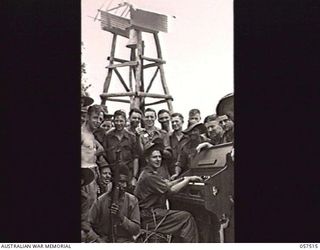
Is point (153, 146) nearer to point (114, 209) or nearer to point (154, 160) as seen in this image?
point (154, 160)

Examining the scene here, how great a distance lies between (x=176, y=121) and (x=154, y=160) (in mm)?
361

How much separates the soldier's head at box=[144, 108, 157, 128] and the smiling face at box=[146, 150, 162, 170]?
23 cm

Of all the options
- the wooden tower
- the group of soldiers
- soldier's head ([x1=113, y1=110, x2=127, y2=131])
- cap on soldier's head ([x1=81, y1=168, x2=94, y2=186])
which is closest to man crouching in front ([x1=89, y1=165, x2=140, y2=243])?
the group of soldiers

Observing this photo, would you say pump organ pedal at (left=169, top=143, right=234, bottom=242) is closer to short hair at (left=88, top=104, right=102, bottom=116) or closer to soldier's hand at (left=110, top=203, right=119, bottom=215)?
soldier's hand at (left=110, top=203, right=119, bottom=215)

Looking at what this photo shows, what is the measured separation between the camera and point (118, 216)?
154 inches

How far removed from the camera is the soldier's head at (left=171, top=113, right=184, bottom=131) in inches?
154

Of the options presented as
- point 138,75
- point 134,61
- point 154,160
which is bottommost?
point 154,160

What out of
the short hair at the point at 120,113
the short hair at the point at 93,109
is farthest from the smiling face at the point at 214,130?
the short hair at the point at 93,109

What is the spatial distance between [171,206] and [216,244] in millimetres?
464

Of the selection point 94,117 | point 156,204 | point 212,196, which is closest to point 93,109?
point 94,117

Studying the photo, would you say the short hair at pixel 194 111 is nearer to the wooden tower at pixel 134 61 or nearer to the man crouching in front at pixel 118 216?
the wooden tower at pixel 134 61
